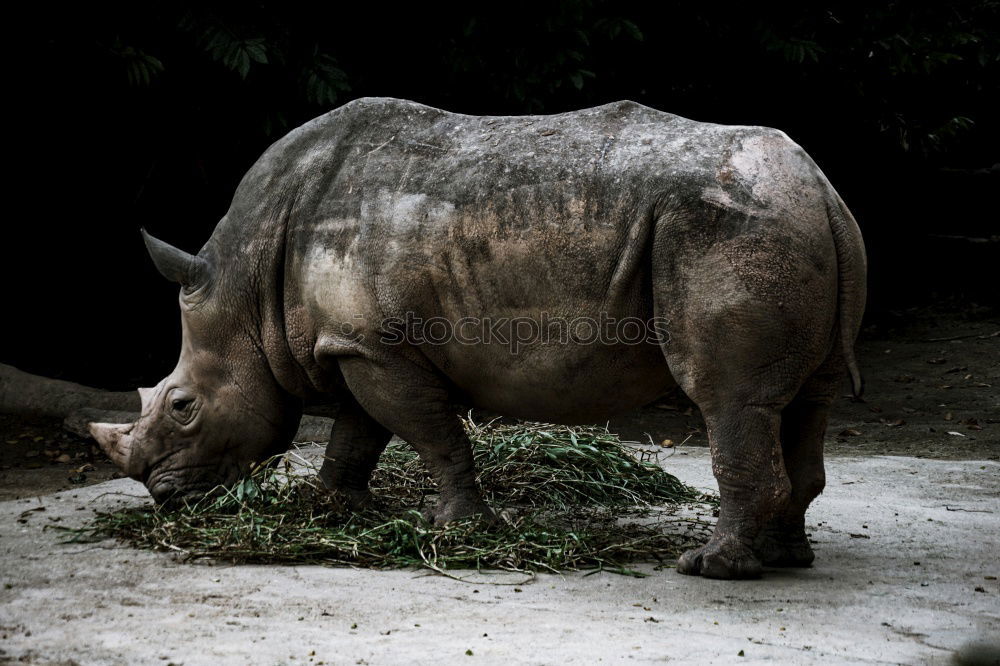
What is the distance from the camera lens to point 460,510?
17.2 feet

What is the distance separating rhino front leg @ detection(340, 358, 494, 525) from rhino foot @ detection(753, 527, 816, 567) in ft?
4.07

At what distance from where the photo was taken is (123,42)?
7941 millimetres

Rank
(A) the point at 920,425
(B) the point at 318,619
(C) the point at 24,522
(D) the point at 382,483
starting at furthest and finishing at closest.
Answer: (A) the point at 920,425 → (D) the point at 382,483 → (C) the point at 24,522 → (B) the point at 318,619

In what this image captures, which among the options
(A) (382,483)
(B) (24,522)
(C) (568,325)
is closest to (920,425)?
(A) (382,483)

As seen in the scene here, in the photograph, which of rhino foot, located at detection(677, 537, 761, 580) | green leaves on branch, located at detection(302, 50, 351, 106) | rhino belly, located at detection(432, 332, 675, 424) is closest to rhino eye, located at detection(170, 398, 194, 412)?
rhino belly, located at detection(432, 332, 675, 424)

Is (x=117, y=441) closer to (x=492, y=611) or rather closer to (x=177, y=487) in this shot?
(x=177, y=487)

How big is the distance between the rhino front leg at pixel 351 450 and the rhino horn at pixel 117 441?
3.11ft

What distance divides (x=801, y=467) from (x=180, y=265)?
3.06 m

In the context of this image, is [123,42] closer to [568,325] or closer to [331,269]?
[331,269]

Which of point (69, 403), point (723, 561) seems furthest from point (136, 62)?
point (723, 561)

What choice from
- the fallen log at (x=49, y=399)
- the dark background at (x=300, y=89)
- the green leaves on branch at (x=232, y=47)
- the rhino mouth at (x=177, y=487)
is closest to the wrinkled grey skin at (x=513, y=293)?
the rhino mouth at (x=177, y=487)

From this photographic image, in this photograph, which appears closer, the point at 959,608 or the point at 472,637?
the point at 472,637

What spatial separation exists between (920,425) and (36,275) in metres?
8.11

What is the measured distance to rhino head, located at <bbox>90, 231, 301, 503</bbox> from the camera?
5551 millimetres
